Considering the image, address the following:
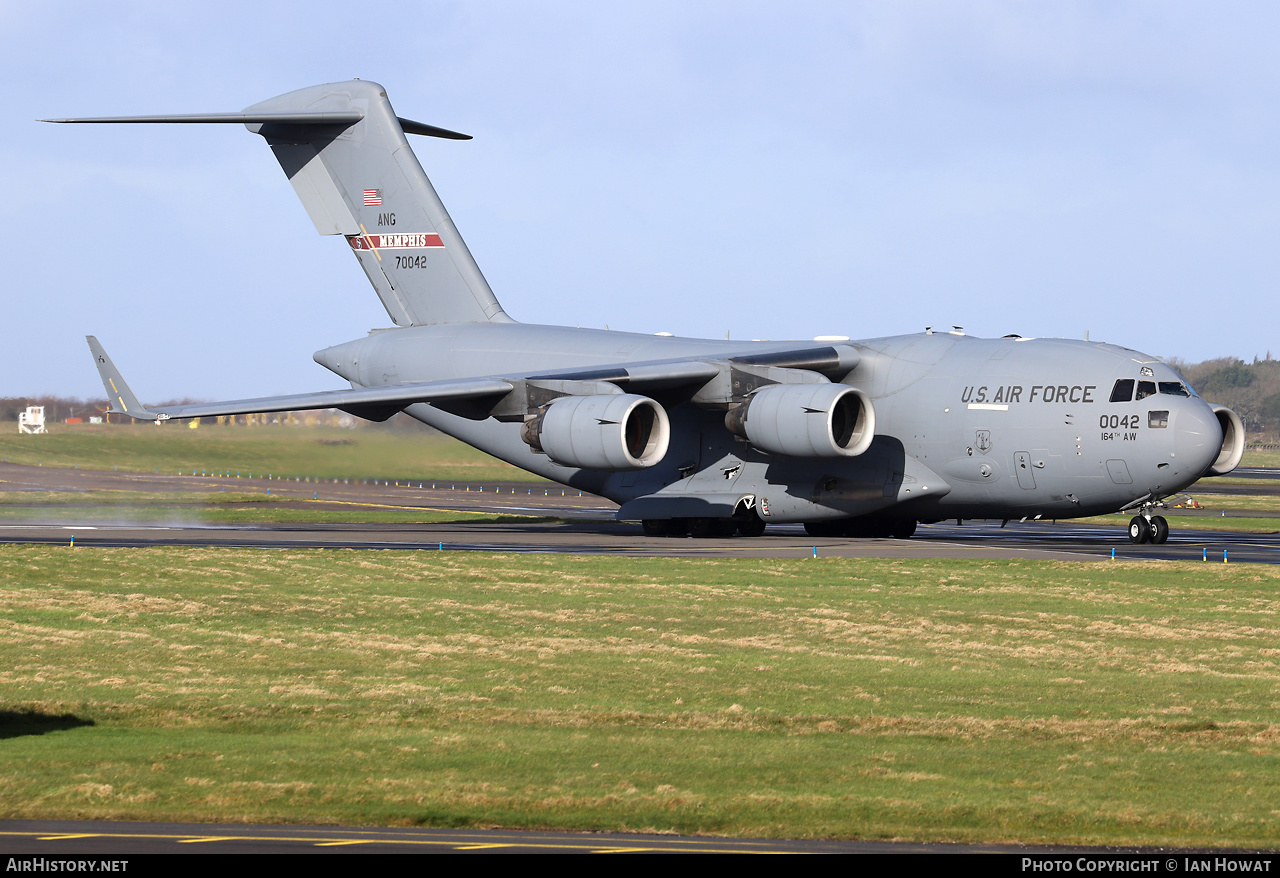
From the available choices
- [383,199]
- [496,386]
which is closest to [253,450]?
[383,199]

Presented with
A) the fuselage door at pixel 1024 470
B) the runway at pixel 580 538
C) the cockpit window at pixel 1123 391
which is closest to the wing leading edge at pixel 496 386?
the runway at pixel 580 538

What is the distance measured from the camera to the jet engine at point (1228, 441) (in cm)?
2605

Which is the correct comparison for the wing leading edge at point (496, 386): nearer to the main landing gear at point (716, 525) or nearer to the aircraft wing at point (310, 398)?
the aircraft wing at point (310, 398)

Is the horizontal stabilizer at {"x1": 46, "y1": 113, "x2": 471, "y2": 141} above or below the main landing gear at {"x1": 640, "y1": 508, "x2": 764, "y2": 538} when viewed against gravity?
above

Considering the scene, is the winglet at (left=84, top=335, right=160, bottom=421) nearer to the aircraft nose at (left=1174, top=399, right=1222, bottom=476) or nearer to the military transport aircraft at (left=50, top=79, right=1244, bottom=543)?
the military transport aircraft at (left=50, top=79, right=1244, bottom=543)

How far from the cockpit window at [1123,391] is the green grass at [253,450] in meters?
14.4

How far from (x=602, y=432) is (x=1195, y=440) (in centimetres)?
1020

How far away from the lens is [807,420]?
25.9 m

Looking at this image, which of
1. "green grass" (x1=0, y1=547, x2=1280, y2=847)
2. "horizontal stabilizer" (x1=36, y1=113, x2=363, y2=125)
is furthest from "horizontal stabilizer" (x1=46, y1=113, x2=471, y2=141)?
"green grass" (x1=0, y1=547, x2=1280, y2=847)

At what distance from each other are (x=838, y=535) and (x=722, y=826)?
886 inches

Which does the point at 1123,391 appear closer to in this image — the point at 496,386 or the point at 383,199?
the point at 496,386

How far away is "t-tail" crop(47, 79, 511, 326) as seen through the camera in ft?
110

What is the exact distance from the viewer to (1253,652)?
47.2ft

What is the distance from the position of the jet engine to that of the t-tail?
15450 mm
